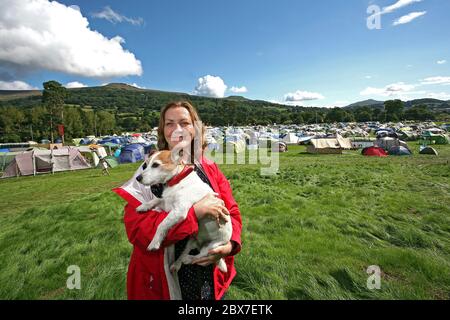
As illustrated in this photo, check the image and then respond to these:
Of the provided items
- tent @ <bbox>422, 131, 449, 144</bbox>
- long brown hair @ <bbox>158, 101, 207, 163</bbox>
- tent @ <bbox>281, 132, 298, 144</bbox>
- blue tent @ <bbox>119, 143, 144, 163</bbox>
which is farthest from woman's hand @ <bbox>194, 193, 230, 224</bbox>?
tent @ <bbox>281, 132, 298, 144</bbox>

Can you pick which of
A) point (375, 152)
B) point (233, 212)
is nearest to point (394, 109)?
point (375, 152)

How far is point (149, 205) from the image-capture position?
2043mm

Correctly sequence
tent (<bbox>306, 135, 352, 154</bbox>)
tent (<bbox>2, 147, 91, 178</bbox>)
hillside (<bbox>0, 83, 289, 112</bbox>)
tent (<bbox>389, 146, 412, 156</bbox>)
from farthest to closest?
hillside (<bbox>0, 83, 289, 112</bbox>) < tent (<bbox>306, 135, 352, 154</bbox>) < tent (<bbox>389, 146, 412, 156</bbox>) < tent (<bbox>2, 147, 91, 178</bbox>)

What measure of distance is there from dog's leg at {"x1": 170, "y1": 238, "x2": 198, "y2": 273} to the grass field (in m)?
1.90

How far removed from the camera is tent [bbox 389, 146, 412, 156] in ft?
87.0

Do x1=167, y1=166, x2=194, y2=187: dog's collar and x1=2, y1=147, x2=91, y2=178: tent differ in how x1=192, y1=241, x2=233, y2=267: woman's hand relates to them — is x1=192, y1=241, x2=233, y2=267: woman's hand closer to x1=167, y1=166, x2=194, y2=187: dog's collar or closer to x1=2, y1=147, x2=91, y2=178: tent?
x1=167, y1=166, x2=194, y2=187: dog's collar

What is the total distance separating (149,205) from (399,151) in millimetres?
31795

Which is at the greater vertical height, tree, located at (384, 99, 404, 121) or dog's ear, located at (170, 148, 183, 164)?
tree, located at (384, 99, 404, 121)

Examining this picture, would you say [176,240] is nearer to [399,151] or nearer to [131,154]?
[131,154]

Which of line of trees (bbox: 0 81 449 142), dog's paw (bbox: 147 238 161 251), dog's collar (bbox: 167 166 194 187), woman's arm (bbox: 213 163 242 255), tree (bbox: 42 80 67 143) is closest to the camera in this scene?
dog's paw (bbox: 147 238 161 251)

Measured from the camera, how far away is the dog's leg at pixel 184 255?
2.03m

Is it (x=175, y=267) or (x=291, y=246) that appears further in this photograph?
(x=291, y=246)

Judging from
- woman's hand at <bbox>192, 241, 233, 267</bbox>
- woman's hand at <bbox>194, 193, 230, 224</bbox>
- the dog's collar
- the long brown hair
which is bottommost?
woman's hand at <bbox>192, 241, 233, 267</bbox>

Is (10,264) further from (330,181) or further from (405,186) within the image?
(405,186)
